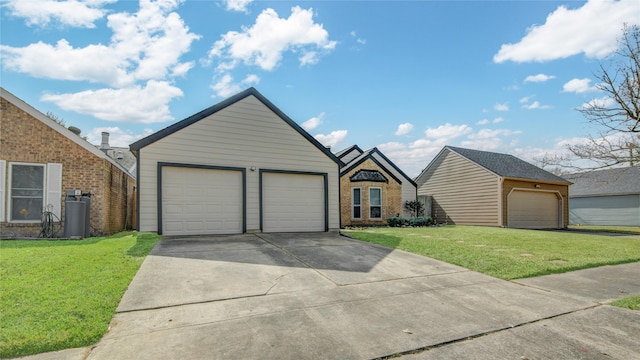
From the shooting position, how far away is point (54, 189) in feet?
33.1

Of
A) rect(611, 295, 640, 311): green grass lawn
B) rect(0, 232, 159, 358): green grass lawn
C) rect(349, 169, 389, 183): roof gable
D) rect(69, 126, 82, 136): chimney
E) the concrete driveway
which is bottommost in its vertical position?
rect(611, 295, 640, 311): green grass lawn

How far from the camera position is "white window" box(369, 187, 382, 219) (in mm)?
18891

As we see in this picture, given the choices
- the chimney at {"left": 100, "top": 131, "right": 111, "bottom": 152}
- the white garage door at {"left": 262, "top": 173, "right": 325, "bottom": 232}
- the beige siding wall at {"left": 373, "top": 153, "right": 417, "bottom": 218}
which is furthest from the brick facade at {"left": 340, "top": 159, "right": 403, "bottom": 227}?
the chimney at {"left": 100, "top": 131, "right": 111, "bottom": 152}

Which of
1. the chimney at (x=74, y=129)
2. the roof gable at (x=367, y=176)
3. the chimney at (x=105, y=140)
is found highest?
the chimney at (x=105, y=140)

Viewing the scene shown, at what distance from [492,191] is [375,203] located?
6.52m

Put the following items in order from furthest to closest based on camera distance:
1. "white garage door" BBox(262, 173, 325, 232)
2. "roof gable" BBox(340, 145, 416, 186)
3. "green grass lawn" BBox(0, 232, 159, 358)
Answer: "roof gable" BBox(340, 145, 416, 186)
"white garage door" BBox(262, 173, 325, 232)
"green grass lawn" BBox(0, 232, 159, 358)

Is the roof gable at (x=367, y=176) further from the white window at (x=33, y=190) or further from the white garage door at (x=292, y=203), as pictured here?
the white window at (x=33, y=190)

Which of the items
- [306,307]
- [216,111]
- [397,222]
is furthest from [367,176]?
[306,307]

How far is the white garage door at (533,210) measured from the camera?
59.3 ft

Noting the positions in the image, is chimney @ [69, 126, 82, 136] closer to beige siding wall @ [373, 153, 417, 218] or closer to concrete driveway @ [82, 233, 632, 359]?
concrete driveway @ [82, 233, 632, 359]

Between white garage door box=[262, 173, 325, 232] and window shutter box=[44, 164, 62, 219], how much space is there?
6416mm

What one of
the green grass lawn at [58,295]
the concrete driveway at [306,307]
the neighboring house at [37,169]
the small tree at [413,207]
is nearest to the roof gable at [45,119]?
the neighboring house at [37,169]

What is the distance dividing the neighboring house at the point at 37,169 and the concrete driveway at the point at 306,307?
618 centimetres

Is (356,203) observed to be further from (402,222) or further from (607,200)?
(607,200)
